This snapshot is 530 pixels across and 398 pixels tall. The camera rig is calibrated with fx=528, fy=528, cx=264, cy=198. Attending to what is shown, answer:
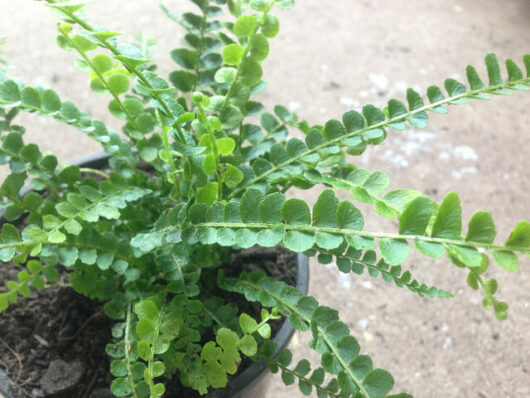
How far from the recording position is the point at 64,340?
0.81 meters

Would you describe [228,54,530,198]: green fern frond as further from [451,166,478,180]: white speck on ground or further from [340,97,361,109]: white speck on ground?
[340,97,361,109]: white speck on ground

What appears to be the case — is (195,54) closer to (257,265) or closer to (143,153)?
(143,153)

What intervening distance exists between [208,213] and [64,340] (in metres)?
0.38

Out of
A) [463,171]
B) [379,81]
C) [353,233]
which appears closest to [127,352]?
[353,233]

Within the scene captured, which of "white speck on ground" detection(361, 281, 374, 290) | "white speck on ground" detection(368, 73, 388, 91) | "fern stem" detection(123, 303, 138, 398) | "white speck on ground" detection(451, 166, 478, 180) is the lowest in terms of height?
"white speck on ground" detection(361, 281, 374, 290)

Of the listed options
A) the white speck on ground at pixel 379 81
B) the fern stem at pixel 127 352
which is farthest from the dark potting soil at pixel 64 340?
the white speck on ground at pixel 379 81

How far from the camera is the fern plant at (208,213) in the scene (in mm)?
552

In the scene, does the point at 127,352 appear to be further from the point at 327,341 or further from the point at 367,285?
the point at 367,285

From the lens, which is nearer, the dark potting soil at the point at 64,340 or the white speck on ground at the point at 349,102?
the dark potting soil at the point at 64,340

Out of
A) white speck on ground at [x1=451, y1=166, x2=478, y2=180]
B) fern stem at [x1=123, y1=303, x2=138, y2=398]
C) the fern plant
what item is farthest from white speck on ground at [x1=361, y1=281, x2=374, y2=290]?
fern stem at [x1=123, y1=303, x2=138, y2=398]

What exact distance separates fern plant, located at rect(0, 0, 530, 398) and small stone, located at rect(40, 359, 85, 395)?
→ 0.10m

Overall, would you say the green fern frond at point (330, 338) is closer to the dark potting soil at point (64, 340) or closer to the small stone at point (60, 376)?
the dark potting soil at point (64, 340)

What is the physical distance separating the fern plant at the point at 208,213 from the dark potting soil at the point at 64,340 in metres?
0.09

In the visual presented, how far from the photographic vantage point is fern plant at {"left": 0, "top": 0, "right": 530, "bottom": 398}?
552 millimetres
